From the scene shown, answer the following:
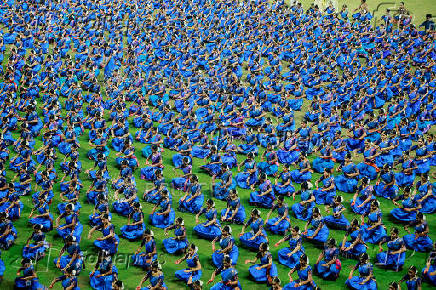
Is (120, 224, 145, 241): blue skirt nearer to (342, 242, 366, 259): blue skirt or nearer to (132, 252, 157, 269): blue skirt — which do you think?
(132, 252, 157, 269): blue skirt

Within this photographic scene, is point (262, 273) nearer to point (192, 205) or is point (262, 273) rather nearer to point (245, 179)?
point (192, 205)

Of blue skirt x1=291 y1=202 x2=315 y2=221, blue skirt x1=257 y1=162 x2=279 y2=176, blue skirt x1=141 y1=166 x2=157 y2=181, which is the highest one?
blue skirt x1=257 y1=162 x2=279 y2=176

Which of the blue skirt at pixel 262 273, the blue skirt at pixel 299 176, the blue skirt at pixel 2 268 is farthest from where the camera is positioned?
the blue skirt at pixel 299 176

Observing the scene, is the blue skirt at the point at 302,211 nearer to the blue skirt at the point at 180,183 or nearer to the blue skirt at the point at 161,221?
the blue skirt at the point at 180,183

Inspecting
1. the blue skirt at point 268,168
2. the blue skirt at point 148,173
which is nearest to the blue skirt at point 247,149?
the blue skirt at point 268,168

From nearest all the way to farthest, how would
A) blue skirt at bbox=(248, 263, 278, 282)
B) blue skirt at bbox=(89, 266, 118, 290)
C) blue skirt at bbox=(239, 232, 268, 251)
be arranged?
blue skirt at bbox=(89, 266, 118, 290), blue skirt at bbox=(248, 263, 278, 282), blue skirt at bbox=(239, 232, 268, 251)

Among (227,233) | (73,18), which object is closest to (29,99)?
(73,18)

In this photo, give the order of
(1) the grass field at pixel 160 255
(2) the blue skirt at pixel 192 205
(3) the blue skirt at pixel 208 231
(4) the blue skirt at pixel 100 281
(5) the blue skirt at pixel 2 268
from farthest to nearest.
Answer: (2) the blue skirt at pixel 192 205 < (3) the blue skirt at pixel 208 231 < (1) the grass field at pixel 160 255 < (5) the blue skirt at pixel 2 268 < (4) the blue skirt at pixel 100 281

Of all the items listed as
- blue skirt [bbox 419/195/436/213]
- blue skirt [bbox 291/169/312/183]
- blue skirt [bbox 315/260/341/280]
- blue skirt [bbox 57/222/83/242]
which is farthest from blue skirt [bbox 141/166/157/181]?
blue skirt [bbox 419/195/436/213]

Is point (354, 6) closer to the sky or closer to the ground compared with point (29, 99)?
closer to the sky

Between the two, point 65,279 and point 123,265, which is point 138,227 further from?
point 65,279

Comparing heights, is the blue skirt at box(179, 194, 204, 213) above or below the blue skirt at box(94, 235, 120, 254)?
above
